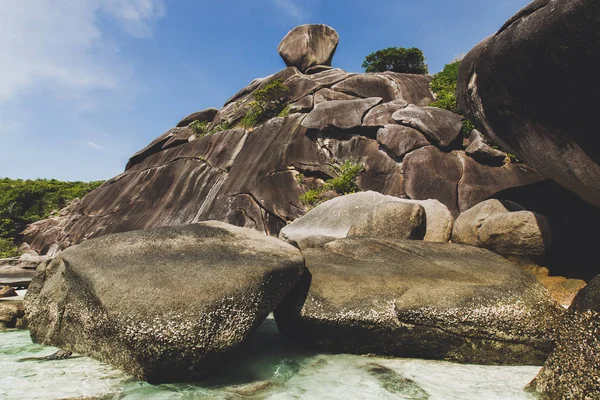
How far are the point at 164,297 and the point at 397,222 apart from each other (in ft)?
19.3

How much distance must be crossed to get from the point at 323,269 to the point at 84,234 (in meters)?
23.1

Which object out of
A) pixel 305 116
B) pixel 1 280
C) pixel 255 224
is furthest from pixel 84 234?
pixel 305 116

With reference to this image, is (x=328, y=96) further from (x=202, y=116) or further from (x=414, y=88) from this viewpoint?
(x=202, y=116)

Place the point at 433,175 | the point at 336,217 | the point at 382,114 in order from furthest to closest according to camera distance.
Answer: the point at 382,114, the point at 433,175, the point at 336,217

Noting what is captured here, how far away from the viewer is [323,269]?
600 centimetres

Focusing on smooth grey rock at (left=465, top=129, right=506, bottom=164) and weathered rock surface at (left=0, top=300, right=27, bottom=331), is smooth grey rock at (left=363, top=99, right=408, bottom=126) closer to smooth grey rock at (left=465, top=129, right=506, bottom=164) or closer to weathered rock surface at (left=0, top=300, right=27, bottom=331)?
smooth grey rock at (left=465, top=129, right=506, bottom=164)

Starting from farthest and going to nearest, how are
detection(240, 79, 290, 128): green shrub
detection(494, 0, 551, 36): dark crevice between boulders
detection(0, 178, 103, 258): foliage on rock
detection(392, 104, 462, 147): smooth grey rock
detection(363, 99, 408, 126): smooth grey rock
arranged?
detection(0, 178, 103, 258): foliage on rock, detection(240, 79, 290, 128): green shrub, detection(363, 99, 408, 126): smooth grey rock, detection(392, 104, 462, 147): smooth grey rock, detection(494, 0, 551, 36): dark crevice between boulders

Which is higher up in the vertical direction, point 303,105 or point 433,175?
point 303,105

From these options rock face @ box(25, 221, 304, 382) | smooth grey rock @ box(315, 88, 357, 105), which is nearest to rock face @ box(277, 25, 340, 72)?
smooth grey rock @ box(315, 88, 357, 105)

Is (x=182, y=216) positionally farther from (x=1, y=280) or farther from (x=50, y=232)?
(x=50, y=232)

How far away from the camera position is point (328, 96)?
2258cm

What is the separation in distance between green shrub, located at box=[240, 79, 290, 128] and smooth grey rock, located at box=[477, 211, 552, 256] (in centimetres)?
1718

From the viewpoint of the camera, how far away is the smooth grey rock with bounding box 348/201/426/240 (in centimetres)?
870

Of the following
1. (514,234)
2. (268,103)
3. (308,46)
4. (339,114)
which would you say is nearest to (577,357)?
(514,234)
